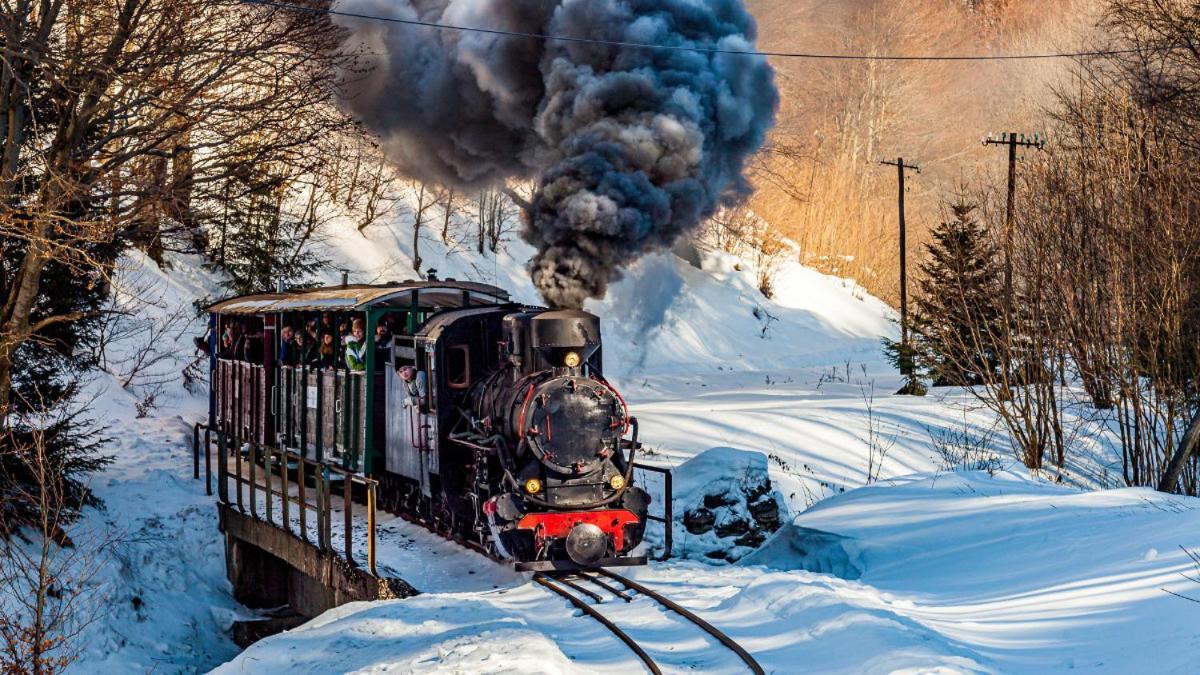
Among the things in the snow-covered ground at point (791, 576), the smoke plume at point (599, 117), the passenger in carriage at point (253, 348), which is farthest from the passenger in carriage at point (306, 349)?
the smoke plume at point (599, 117)

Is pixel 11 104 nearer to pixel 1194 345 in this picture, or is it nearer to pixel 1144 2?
pixel 1194 345

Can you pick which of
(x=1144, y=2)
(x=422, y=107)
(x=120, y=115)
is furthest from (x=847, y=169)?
(x=120, y=115)

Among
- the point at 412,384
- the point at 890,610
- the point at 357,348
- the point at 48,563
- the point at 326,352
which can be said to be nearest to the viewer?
the point at 890,610

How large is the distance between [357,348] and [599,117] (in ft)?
12.9

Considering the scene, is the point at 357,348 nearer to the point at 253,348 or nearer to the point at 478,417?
the point at 478,417

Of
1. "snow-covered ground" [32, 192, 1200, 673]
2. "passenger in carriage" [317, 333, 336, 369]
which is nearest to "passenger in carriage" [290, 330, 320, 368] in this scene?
"passenger in carriage" [317, 333, 336, 369]

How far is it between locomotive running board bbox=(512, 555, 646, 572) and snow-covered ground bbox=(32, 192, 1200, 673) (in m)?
0.19

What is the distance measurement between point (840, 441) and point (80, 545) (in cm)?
1261

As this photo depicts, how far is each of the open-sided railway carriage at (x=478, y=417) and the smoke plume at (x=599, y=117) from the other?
1109mm

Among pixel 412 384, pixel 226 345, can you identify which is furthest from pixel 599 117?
pixel 226 345

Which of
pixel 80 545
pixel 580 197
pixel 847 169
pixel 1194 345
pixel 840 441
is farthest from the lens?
pixel 847 169

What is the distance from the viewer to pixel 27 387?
15.0 m

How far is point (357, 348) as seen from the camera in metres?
14.0

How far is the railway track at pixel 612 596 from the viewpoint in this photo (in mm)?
8094
